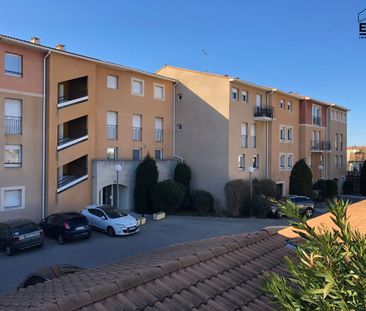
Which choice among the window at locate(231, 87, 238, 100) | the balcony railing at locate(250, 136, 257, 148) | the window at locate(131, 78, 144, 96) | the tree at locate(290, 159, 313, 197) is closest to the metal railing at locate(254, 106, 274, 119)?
the balcony railing at locate(250, 136, 257, 148)

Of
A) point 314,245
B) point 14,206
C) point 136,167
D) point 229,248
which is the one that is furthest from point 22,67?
point 314,245

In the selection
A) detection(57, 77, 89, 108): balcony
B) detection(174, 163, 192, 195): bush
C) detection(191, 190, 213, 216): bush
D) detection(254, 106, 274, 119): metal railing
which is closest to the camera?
detection(57, 77, 89, 108): balcony

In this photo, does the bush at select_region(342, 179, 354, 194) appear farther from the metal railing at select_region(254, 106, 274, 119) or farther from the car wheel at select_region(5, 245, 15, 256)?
the car wheel at select_region(5, 245, 15, 256)

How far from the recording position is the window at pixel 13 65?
2089cm

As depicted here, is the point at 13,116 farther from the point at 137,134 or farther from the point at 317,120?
the point at 317,120

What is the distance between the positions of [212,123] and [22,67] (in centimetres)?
1444

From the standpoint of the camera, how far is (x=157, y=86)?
30.4 m

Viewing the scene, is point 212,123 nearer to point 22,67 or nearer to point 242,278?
point 22,67

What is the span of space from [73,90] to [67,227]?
10495 millimetres

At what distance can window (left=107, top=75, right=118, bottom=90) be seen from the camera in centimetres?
2674

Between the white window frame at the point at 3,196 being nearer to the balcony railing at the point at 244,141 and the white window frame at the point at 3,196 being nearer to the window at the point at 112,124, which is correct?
the window at the point at 112,124

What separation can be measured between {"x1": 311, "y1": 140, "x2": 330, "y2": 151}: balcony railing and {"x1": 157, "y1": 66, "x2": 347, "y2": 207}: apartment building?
4980 mm

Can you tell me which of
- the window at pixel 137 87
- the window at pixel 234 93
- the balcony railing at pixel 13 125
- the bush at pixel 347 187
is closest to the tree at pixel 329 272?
the balcony railing at pixel 13 125

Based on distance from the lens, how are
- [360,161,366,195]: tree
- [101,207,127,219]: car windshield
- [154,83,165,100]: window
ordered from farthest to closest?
[360,161,366,195]: tree → [154,83,165,100]: window → [101,207,127,219]: car windshield
